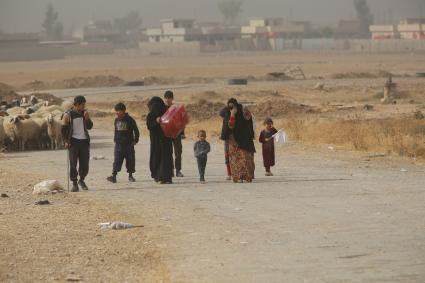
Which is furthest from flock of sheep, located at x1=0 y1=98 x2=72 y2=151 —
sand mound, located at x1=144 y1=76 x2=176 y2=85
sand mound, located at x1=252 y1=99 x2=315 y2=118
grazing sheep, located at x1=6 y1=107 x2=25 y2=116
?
sand mound, located at x1=144 y1=76 x2=176 y2=85

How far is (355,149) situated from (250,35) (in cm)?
13699

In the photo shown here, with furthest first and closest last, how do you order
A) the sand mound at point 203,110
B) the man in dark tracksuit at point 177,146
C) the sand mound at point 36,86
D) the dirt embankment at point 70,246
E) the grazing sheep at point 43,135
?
1. the sand mound at point 36,86
2. the sand mound at point 203,110
3. the grazing sheep at point 43,135
4. the man in dark tracksuit at point 177,146
5. the dirt embankment at point 70,246

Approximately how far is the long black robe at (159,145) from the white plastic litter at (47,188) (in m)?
1.49

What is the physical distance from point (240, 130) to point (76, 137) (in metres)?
2.33

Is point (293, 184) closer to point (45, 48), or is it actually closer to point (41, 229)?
point (41, 229)

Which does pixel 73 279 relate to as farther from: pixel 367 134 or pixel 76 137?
pixel 367 134

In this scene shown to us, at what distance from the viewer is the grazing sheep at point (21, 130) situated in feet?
76.6

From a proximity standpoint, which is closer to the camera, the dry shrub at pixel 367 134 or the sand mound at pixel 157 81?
the dry shrub at pixel 367 134

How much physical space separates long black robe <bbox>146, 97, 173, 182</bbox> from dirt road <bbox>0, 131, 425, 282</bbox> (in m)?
0.27

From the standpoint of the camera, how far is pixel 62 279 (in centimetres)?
993

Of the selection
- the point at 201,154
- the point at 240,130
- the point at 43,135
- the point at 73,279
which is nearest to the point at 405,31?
the point at 43,135

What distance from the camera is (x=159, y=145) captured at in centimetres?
1695

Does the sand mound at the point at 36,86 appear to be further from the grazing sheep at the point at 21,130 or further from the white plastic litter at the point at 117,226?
the white plastic litter at the point at 117,226

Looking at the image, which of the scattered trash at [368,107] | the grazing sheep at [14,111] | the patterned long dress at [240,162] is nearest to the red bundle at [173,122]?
the patterned long dress at [240,162]
